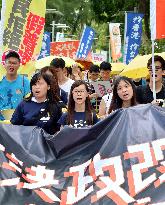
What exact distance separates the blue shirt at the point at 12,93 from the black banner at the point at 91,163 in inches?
59.2

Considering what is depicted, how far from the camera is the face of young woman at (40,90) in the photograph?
6270 millimetres

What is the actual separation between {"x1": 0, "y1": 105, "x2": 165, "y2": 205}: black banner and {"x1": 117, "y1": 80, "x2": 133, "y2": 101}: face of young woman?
0.71m

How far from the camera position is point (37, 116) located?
20.3 feet

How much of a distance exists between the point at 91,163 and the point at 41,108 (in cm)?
124

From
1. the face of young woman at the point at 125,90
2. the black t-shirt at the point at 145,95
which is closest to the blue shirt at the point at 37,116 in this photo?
the face of young woman at the point at 125,90

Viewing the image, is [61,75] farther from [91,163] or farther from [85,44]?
[85,44]

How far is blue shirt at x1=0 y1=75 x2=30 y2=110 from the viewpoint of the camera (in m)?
7.09

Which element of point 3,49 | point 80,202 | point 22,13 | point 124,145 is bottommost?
point 80,202

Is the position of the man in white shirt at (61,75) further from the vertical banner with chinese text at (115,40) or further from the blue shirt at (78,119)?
the vertical banner with chinese text at (115,40)

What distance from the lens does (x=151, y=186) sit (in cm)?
497

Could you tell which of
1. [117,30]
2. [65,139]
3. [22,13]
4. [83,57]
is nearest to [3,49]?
[22,13]

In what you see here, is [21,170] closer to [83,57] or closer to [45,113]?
[45,113]

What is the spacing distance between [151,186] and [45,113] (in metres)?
1.74

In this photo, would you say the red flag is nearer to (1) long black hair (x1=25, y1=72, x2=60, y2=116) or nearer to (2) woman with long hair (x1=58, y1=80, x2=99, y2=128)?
(2) woman with long hair (x1=58, y1=80, x2=99, y2=128)
